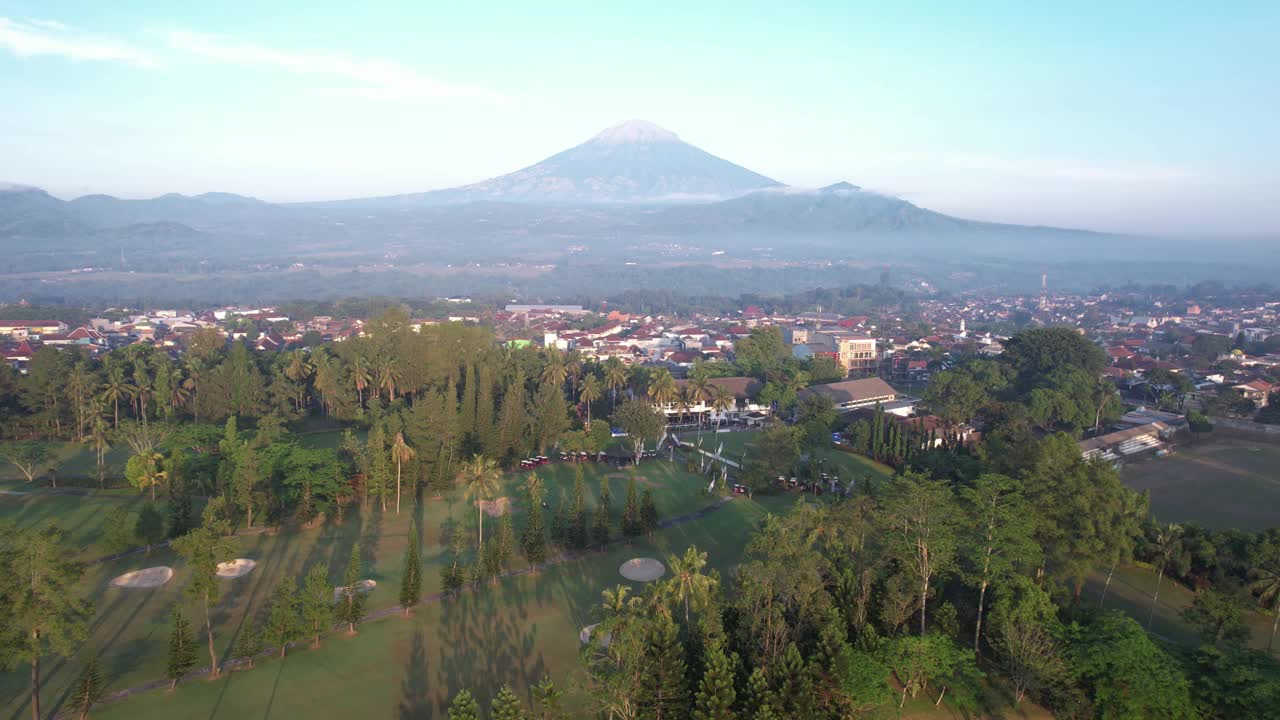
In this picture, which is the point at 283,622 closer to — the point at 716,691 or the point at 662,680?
the point at 662,680

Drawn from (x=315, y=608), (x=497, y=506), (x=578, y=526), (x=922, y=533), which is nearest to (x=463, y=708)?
(x=315, y=608)

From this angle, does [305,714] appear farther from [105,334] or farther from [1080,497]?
[105,334]

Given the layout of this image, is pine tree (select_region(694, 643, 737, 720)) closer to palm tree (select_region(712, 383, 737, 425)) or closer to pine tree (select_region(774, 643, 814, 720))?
pine tree (select_region(774, 643, 814, 720))

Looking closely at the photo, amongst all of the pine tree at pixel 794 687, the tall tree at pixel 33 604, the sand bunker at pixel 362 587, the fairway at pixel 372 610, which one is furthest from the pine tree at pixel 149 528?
the pine tree at pixel 794 687

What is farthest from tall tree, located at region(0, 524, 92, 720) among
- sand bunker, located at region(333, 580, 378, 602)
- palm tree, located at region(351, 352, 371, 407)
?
palm tree, located at region(351, 352, 371, 407)

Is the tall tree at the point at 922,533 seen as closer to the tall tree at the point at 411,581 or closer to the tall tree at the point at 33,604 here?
the tall tree at the point at 411,581

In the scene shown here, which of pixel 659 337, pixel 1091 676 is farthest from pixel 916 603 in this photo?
pixel 659 337
